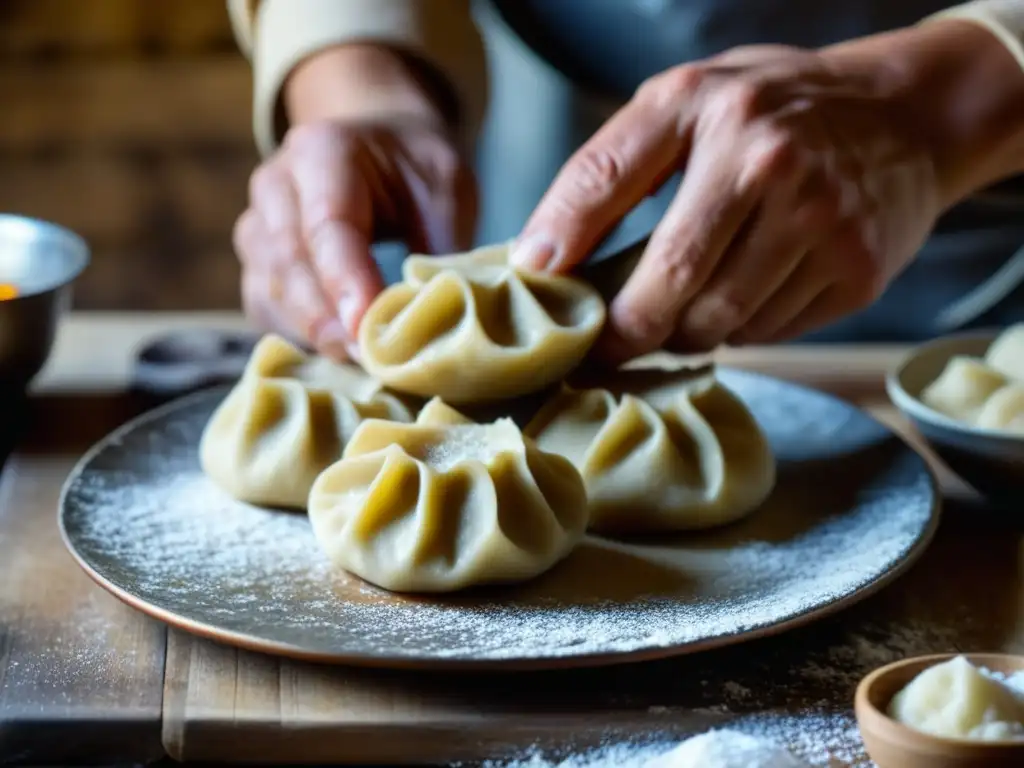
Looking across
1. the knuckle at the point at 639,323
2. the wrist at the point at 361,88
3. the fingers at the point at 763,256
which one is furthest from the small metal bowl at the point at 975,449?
the wrist at the point at 361,88

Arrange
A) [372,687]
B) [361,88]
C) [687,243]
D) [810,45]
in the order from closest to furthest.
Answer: [372,687] < [687,243] < [361,88] < [810,45]

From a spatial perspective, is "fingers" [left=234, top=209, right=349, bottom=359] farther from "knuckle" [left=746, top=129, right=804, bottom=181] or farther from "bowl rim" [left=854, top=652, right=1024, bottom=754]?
"bowl rim" [left=854, top=652, right=1024, bottom=754]

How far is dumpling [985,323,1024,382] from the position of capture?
1.77 metres

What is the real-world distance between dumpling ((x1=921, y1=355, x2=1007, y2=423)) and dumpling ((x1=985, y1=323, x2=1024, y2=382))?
1.2 inches

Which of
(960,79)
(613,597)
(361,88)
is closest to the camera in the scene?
(613,597)

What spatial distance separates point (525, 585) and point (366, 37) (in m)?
1.18

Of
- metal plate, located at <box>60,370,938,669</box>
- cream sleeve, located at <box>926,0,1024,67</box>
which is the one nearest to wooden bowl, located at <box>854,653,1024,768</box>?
metal plate, located at <box>60,370,938,669</box>

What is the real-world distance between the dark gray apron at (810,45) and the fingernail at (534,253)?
83 cm

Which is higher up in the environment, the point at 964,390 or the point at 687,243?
the point at 687,243

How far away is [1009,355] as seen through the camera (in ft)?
5.89

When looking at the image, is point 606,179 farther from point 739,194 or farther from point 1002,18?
point 1002,18

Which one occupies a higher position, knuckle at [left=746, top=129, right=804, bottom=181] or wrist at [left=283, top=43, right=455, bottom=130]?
knuckle at [left=746, top=129, right=804, bottom=181]

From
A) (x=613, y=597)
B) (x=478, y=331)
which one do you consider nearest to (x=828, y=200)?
(x=478, y=331)

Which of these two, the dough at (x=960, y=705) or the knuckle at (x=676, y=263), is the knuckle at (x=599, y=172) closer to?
the knuckle at (x=676, y=263)
